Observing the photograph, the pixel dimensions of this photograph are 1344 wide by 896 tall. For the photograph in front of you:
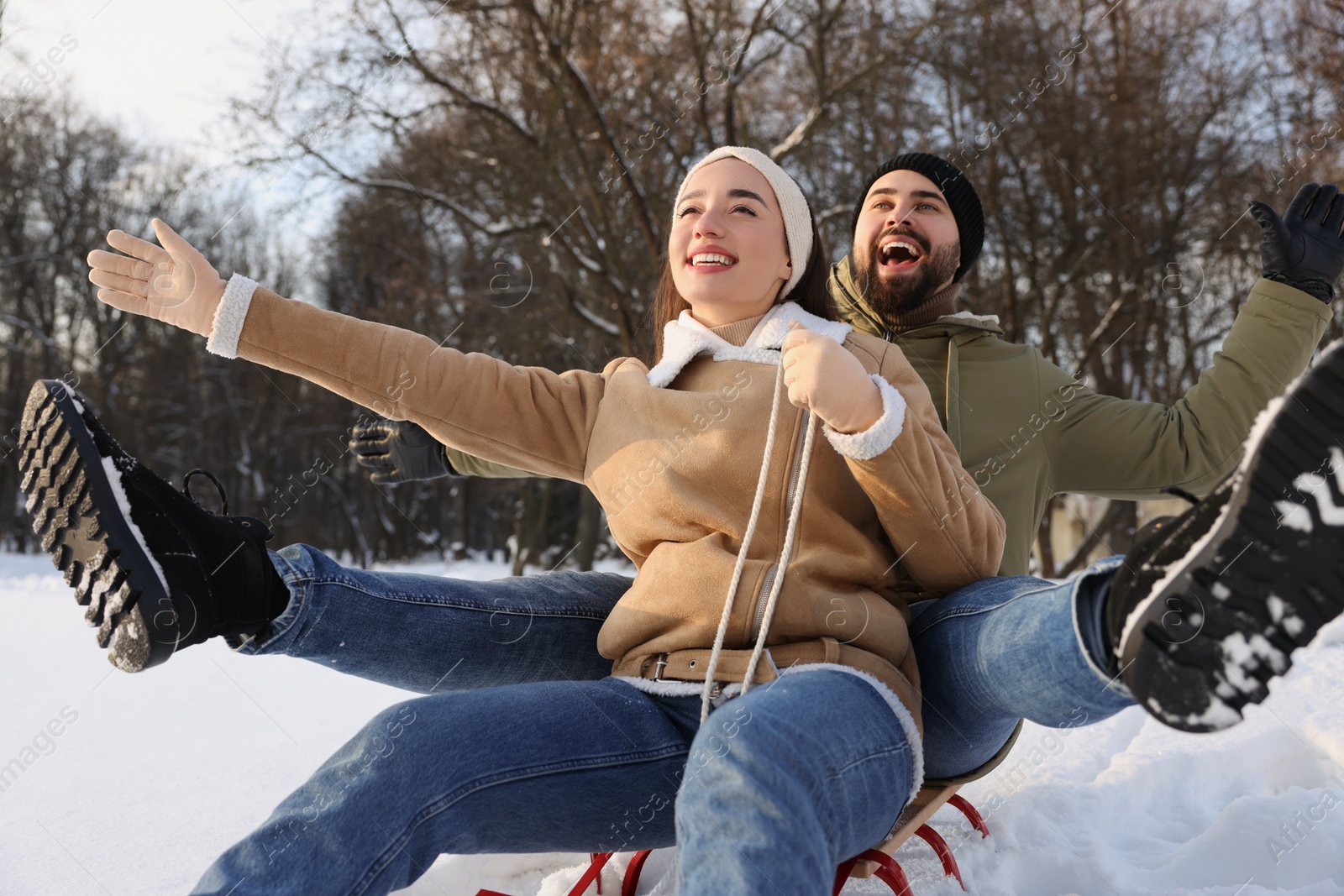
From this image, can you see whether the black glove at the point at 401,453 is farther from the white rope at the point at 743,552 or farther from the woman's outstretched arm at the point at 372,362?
the white rope at the point at 743,552

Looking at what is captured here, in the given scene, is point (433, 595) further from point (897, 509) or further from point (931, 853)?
point (931, 853)

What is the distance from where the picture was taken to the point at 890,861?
1.73 metres

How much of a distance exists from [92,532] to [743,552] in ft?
3.53

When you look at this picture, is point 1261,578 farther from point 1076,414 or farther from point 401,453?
point 401,453

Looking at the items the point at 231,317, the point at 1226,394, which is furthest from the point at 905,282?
the point at 231,317

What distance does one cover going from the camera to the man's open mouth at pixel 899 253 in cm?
279

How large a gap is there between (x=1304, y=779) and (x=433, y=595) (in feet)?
7.28

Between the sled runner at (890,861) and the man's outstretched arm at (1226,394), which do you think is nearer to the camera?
the sled runner at (890,861)

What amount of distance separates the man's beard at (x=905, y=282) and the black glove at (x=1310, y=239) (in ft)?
2.54

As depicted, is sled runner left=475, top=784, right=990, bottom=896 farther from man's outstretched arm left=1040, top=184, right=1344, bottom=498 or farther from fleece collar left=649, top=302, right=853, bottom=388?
man's outstretched arm left=1040, top=184, right=1344, bottom=498

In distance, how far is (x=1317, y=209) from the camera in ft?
8.00

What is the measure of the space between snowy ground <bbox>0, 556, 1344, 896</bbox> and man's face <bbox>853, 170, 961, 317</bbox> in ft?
4.58

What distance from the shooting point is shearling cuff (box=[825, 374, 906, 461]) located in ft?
5.12

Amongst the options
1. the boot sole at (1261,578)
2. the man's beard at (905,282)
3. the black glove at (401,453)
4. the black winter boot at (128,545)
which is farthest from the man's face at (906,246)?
the black winter boot at (128,545)
